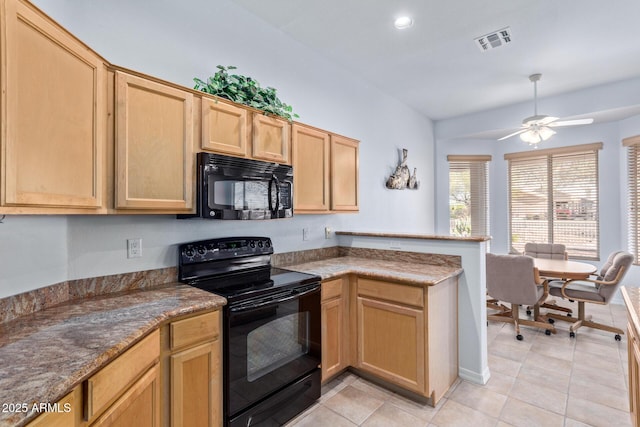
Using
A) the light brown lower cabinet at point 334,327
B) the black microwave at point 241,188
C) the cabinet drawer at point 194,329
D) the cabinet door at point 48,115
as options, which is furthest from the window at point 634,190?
the cabinet door at point 48,115

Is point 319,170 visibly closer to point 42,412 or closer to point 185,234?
point 185,234

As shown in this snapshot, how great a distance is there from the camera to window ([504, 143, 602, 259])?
4820mm

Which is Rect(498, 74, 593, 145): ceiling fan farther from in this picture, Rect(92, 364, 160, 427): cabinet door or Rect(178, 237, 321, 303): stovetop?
Rect(92, 364, 160, 427): cabinet door

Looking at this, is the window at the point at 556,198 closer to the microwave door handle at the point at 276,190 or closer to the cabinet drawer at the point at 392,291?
the cabinet drawer at the point at 392,291

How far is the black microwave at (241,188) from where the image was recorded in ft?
6.07

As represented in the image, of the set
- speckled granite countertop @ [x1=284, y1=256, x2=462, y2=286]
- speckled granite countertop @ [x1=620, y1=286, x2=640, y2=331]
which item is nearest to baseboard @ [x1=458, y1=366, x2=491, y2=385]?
speckled granite countertop @ [x1=284, y1=256, x2=462, y2=286]

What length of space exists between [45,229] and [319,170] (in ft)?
6.22

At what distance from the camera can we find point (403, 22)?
8.96ft

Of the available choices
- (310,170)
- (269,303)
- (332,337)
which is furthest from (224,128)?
(332,337)

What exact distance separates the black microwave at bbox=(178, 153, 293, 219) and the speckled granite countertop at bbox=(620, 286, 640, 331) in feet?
6.57

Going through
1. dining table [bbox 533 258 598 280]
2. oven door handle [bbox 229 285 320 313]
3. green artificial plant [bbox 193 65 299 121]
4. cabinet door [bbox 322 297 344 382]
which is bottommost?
cabinet door [bbox 322 297 344 382]

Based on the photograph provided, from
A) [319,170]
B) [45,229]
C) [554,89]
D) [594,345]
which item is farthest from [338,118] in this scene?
[594,345]

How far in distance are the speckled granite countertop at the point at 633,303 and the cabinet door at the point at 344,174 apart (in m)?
2.03

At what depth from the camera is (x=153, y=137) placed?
1.69 metres
